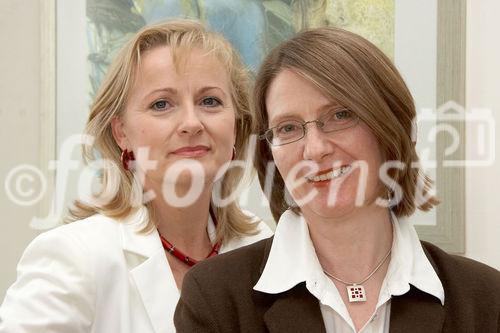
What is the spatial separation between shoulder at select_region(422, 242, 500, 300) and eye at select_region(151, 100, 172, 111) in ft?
2.45

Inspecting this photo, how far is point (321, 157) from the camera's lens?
49.6 inches

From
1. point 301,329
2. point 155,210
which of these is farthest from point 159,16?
point 301,329

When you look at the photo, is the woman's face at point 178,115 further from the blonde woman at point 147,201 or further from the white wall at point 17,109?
the white wall at point 17,109

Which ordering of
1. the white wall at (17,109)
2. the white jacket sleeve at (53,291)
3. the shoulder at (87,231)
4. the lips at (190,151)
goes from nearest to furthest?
the white jacket sleeve at (53,291) < the shoulder at (87,231) < the lips at (190,151) < the white wall at (17,109)

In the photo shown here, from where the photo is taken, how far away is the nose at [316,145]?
1253 millimetres

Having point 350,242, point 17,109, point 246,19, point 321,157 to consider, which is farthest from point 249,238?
point 17,109

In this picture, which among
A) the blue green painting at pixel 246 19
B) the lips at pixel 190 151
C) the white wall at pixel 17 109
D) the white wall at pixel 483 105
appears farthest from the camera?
the white wall at pixel 17 109

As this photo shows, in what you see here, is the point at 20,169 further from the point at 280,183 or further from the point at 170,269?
the point at 280,183

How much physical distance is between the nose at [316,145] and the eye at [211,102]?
1.63 feet

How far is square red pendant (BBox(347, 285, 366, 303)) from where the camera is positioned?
132cm

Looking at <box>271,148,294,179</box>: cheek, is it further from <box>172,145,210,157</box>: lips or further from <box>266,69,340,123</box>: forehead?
<box>172,145,210,157</box>: lips

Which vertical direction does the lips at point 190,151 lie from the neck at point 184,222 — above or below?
above

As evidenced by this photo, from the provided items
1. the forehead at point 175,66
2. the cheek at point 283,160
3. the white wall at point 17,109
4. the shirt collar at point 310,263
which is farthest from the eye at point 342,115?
the white wall at point 17,109

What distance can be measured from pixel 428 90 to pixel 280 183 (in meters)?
0.97
